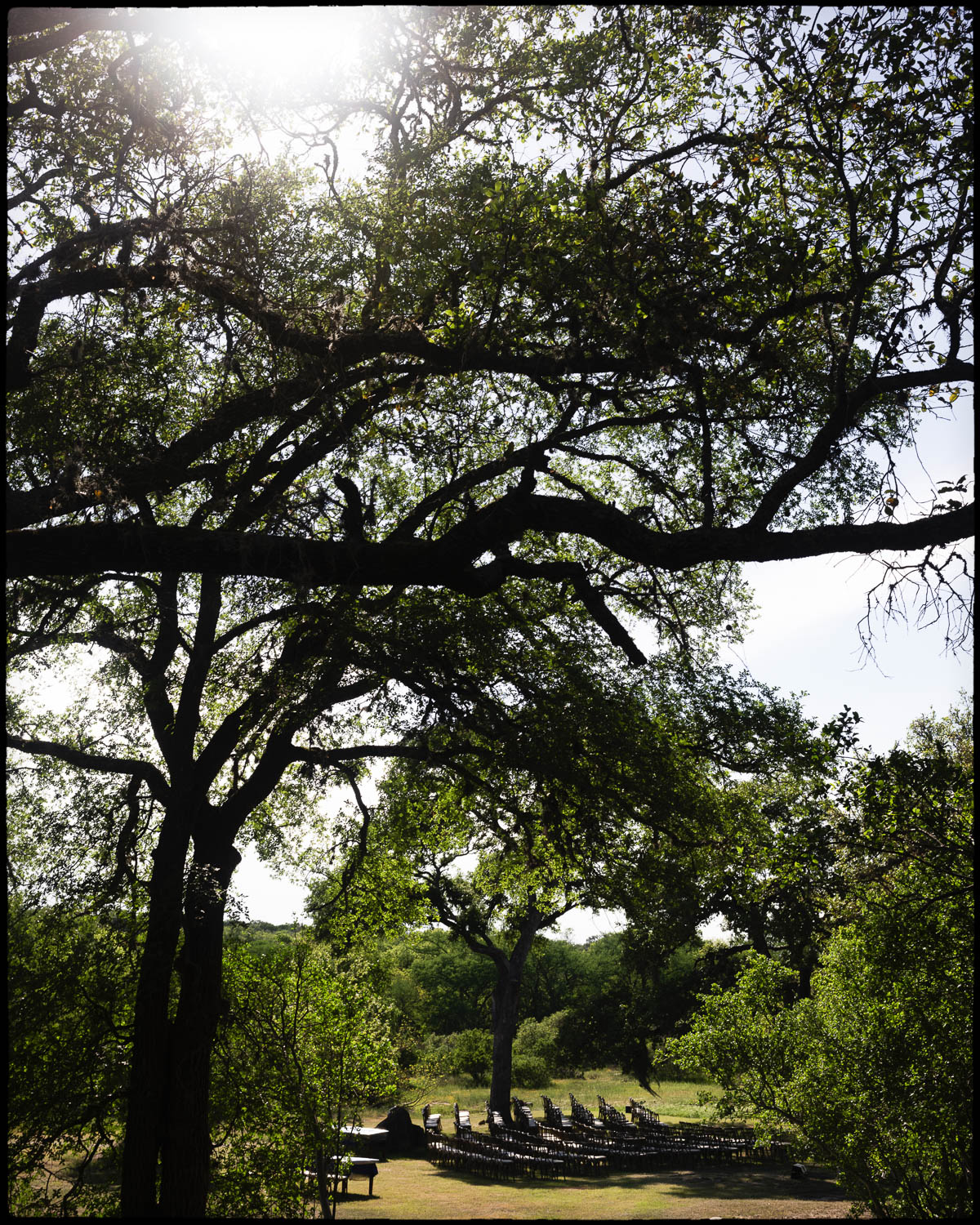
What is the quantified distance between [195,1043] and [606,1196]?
544 inches

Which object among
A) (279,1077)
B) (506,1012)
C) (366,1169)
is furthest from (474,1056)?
(279,1077)

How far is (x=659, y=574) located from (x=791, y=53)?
21.9 feet

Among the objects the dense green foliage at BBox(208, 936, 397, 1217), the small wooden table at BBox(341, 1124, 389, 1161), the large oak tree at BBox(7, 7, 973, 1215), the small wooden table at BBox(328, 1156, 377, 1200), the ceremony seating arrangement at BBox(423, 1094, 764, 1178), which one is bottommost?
the small wooden table at BBox(341, 1124, 389, 1161)

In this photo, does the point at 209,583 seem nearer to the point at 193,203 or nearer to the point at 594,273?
the point at 193,203

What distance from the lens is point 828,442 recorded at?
6715 millimetres

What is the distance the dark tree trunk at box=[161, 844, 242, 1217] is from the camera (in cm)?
941

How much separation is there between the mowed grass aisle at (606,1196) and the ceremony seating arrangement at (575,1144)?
466mm

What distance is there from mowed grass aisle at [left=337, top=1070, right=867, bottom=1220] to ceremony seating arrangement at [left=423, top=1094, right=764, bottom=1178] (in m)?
0.47

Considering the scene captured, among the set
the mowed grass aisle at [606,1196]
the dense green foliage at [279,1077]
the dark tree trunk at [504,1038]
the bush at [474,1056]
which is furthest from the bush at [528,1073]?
the dense green foliage at [279,1077]

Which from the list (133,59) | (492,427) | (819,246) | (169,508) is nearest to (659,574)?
(492,427)

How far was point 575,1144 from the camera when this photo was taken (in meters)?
24.9

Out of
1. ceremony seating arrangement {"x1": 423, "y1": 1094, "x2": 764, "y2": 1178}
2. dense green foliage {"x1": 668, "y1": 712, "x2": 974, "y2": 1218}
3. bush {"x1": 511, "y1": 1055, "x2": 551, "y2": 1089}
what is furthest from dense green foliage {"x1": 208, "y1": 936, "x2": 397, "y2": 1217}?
bush {"x1": 511, "y1": 1055, "x2": 551, "y2": 1089}

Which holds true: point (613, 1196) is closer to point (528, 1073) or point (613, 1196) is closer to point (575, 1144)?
point (575, 1144)

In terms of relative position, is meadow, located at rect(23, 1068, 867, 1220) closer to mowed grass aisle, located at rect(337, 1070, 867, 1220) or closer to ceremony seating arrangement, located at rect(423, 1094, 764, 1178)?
mowed grass aisle, located at rect(337, 1070, 867, 1220)
